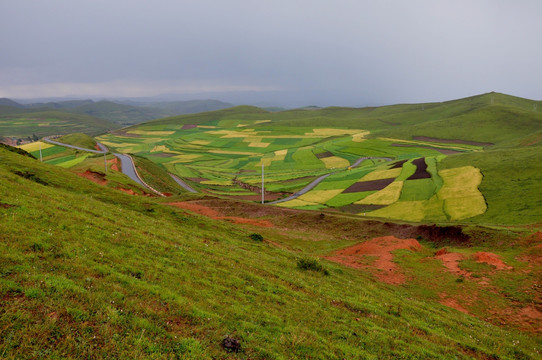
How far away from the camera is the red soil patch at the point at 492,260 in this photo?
3020 centimetres

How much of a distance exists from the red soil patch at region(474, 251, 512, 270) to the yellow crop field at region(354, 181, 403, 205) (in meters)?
Result: 45.6

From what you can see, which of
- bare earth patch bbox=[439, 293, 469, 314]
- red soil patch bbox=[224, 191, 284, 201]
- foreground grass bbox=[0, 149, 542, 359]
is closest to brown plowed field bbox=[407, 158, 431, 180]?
red soil patch bbox=[224, 191, 284, 201]

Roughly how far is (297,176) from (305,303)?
375 feet

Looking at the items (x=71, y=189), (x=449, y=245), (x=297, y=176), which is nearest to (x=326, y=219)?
(x=449, y=245)

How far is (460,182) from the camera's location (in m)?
79.4

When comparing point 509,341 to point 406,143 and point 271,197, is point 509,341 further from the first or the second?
point 406,143

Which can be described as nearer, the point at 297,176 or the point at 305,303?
the point at 305,303

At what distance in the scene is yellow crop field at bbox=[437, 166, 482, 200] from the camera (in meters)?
72.0

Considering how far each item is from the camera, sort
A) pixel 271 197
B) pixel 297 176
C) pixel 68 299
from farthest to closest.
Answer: pixel 297 176 < pixel 271 197 < pixel 68 299

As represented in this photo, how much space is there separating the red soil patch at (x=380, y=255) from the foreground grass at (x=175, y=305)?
720cm

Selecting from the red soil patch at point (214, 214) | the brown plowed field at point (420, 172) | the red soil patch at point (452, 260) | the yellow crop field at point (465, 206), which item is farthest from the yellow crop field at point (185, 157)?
the red soil patch at point (452, 260)

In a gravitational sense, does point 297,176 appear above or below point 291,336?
below

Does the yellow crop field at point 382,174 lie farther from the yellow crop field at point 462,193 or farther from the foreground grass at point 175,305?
the foreground grass at point 175,305

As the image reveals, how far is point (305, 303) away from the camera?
651 inches
